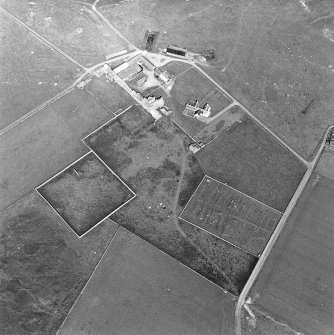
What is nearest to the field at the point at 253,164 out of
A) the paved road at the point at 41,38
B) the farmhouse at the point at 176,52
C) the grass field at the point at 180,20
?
the farmhouse at the point at 176,52

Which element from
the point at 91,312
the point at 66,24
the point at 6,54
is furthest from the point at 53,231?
the point at 66,24

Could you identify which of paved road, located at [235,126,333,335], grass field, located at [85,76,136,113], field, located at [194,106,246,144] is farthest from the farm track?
grass field, located at [85,76,136,113]

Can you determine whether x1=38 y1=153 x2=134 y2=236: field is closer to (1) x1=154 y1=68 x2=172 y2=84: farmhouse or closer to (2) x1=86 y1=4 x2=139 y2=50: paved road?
(1) x1=154 y1=68 x2=172 y2=84: farmhouse

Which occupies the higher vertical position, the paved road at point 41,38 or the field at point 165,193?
the paved road at point 41,38

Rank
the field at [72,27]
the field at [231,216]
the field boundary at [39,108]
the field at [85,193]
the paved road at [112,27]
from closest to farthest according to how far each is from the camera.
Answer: the field at [231,216] < the field at [85,193] < the field boundary at [39,108] < the field at [72,27] < the paved road at [112,27]

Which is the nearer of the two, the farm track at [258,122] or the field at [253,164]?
the farm track at [258,122]

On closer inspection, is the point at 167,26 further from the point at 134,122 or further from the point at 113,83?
the point at 134,122

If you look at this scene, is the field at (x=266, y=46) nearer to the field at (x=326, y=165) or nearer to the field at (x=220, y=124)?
the field at (x=326, y=165)

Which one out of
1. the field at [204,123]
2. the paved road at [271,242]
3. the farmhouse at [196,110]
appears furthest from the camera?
the farmhouse at [196,110]
